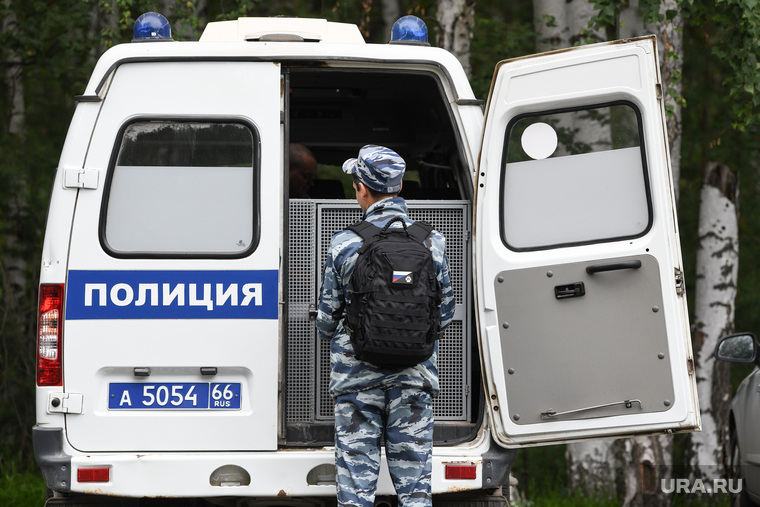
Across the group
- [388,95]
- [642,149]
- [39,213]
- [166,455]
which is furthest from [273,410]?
[39,213]

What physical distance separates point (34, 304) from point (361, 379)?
27.4 ft

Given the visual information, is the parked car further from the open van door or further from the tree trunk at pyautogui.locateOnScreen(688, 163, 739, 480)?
the tree trunk at pyautogui.locateOnScreen(688, 163, 739, 480)

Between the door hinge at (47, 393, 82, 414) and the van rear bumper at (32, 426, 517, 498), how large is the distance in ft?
0.28

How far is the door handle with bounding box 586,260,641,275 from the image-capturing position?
4426mm

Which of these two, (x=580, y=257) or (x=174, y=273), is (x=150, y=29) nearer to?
(x=174, y=273)

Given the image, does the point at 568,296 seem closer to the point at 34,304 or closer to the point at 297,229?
the point at 297,229

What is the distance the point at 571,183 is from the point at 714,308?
6.01 m

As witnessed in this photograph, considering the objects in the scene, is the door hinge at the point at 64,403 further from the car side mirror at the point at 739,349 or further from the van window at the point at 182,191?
the car side mirror at the point at 739,349

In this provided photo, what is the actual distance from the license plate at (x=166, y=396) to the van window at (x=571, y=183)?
1398 millimetres

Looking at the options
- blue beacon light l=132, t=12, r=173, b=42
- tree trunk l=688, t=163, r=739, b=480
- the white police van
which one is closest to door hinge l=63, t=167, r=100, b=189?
the white police van

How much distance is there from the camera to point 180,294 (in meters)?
4.56

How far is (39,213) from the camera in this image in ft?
37.4

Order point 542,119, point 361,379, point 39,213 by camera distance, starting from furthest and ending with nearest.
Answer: point 39,213, point 542,119, point 361,379

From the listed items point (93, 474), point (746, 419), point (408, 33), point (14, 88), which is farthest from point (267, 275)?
point (14, 88)
